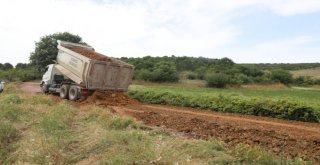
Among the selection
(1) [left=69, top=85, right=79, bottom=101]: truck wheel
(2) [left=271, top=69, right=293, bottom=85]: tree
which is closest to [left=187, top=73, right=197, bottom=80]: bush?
(2) [left=271, top=69, right=293, bottom=85]: tree

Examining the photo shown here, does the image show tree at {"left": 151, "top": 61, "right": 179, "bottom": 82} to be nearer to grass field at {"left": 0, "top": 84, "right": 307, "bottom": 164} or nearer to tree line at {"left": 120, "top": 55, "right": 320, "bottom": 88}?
tree line at {"left": 120, "top": 55, "right": 320, "bottom": 88}

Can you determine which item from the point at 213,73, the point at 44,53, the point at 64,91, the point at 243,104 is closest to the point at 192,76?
the point at 213,73

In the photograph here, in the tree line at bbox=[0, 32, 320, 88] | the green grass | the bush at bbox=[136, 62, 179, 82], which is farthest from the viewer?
the bush at bbox=[136, 62, 179, 82]

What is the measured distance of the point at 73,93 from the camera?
782 inches

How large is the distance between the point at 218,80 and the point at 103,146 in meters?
45.7

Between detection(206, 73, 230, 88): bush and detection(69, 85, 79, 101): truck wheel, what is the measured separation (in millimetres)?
35141

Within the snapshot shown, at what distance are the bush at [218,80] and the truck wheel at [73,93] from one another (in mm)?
35141

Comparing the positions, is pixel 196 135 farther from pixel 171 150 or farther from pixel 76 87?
pixel 76 87

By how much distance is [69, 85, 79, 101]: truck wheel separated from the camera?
1945 cm

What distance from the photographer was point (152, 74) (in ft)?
176

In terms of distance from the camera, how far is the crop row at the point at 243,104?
16500 millimetres

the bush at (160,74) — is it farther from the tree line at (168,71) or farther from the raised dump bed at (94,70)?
the raised dump bed at (94,70)

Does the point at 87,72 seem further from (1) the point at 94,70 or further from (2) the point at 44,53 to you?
(2) the point at 44,53

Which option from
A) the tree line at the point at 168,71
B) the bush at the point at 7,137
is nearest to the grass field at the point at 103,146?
the bush at the point at 7,137
